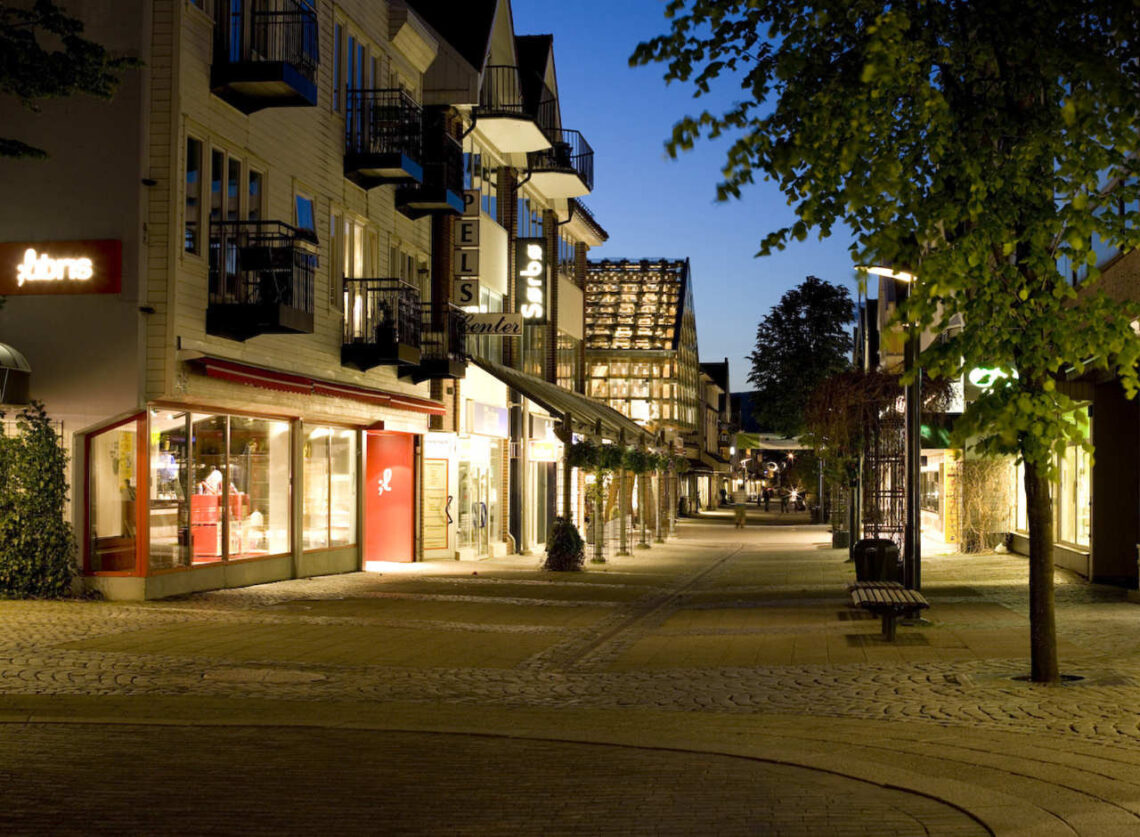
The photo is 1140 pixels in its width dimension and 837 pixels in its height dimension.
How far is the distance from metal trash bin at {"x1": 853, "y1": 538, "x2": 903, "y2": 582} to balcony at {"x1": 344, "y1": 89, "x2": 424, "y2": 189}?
34.9 ft

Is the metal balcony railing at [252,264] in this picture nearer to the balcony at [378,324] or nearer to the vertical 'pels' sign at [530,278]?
the balcony at [378,324]

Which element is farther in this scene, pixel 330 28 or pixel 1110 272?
pixel 330 28

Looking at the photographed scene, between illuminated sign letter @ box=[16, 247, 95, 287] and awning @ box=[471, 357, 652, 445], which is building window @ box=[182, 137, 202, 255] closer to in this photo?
illuminated sign letter @ box=[16, 247, 95, 287]

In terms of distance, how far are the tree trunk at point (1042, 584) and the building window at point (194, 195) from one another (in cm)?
1240

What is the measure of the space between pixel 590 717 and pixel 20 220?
12683mm

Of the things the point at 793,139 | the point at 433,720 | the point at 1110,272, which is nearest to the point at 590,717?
the point at 433,720

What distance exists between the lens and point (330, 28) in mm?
25141

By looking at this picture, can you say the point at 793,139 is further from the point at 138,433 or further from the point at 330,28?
the point at 330,28

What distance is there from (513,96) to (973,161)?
88.4 feet

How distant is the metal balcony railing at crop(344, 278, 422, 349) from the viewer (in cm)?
2620

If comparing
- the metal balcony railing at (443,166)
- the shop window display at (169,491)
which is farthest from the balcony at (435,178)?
the shop window display at (169,491)

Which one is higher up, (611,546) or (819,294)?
(819,294)

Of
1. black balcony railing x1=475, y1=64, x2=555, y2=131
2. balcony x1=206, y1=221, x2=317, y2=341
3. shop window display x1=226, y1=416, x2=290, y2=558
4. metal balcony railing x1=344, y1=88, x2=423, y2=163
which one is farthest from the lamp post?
black balcony railing x1=475, y1=64, x2=555, y2=131

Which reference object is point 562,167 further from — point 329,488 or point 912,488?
point 912,488
